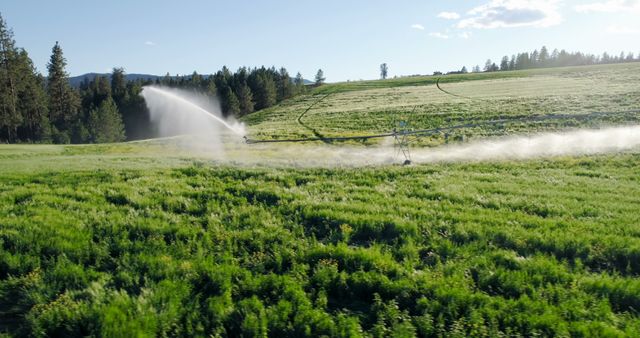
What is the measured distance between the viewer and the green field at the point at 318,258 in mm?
5410

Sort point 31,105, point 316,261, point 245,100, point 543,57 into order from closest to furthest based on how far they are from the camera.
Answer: point 316,261
point 31,105
point 245,100
point 543,57

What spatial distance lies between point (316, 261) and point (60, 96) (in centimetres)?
9869

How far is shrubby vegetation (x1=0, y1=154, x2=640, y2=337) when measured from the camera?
5.40 metres

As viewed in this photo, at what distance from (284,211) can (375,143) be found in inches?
703

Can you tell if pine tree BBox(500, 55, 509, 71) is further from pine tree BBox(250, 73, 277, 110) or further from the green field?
the green field

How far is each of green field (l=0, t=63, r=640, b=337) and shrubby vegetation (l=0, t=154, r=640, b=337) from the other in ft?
0.08

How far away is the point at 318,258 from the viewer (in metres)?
7.05

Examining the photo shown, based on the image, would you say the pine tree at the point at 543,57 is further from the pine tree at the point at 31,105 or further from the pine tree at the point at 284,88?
the pine tree at the point at 31,105

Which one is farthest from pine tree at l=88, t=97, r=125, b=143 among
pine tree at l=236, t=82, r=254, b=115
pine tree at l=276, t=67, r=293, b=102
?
pine tree at l=276, t=67, r=293, b=102

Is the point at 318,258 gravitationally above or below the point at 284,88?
below

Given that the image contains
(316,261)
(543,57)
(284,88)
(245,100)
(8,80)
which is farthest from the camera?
(543,57)

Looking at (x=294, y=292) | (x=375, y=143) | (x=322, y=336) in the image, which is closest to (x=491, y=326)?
(x=322, y=336)

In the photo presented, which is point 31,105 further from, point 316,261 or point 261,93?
point 316,261

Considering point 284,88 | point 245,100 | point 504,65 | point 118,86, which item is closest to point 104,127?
point 245,100
